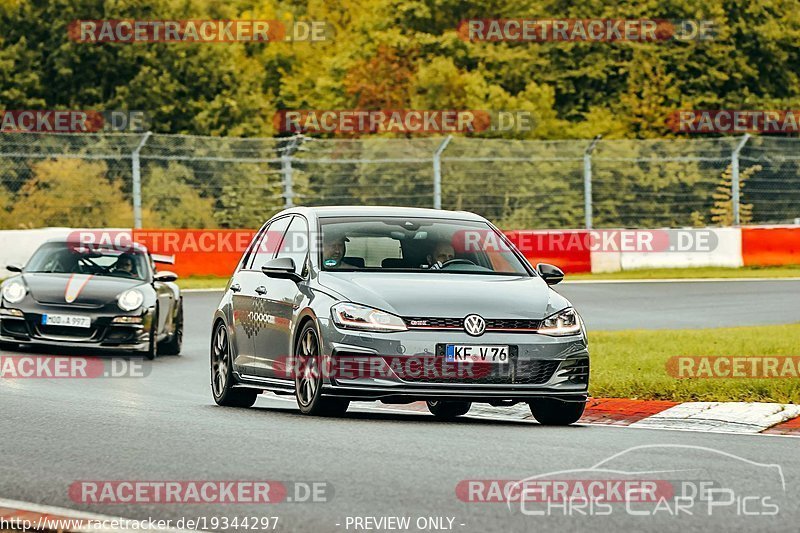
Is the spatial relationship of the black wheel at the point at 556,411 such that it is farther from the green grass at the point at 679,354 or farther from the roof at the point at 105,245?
the roof at the point at 105,245

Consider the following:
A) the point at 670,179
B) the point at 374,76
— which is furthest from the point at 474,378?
the point at 374,76

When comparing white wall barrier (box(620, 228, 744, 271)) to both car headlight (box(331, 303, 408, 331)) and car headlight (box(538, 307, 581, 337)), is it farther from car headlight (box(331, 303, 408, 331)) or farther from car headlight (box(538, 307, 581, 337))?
car headlight (box(331, 303, 408, 331))

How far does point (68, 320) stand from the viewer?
17438 mm

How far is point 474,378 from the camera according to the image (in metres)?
10.9

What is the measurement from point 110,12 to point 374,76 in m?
9.90

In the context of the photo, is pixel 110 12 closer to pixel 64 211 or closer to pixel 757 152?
pixel 64 211

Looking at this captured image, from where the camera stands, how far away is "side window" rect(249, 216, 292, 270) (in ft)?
42.6

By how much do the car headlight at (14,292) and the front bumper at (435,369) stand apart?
23.9ft
